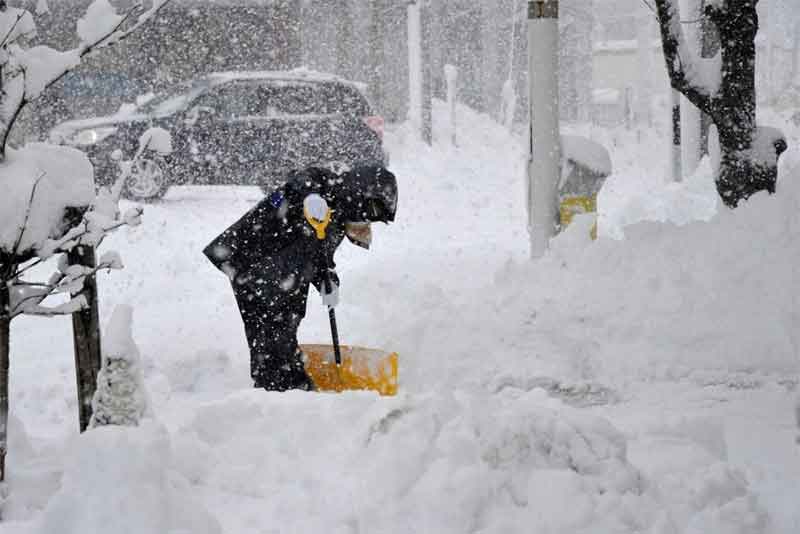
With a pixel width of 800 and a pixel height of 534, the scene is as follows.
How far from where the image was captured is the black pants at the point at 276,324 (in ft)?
16.1

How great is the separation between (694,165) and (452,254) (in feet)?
10.2

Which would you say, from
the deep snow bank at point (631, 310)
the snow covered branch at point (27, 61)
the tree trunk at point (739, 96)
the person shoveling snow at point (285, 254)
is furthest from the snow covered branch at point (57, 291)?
the tree trunk at point (739, 96)

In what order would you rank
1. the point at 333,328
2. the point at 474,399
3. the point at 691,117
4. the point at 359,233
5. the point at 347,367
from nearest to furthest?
the point at 474,399, the point at 359,233, the point at 333,328, the point at 347,367, the point at 691,117

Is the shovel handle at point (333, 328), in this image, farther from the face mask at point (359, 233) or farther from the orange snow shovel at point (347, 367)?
the face mask at point (359, 233)

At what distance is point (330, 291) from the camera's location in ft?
16.8

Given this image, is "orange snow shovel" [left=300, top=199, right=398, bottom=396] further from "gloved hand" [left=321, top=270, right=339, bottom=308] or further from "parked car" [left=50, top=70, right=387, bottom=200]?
"parked car" [left=50, top=70, right=387, bottom=200]

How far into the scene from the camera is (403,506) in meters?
3.06

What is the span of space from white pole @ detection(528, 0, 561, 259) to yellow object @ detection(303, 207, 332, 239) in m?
2.39

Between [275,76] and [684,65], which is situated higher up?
[684,65]

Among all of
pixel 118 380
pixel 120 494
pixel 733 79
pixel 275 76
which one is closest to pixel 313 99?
pixel 275 76

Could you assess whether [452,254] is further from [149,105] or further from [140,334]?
[149,105]

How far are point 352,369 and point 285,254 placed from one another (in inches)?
28.9

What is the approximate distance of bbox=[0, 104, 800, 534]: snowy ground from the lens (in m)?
3.03

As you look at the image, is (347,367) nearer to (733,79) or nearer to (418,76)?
(733,79)
